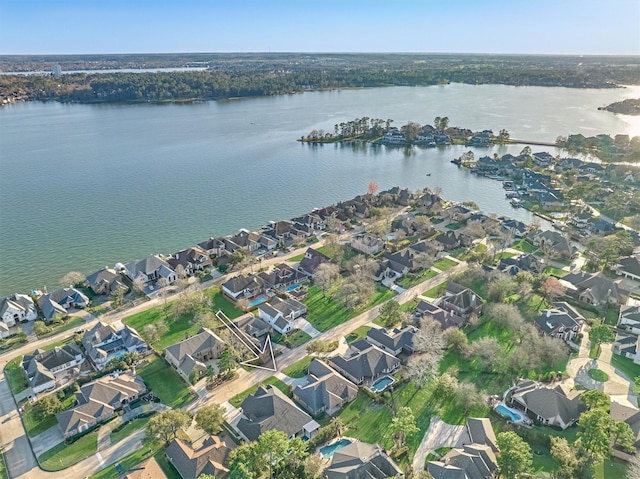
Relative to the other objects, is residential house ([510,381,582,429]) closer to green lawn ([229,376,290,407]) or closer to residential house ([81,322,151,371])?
green lawn ([229,376,290,407])

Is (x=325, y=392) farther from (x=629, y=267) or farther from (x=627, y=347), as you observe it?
(x=629, y=267)

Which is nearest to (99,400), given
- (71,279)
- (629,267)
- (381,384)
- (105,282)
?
(105,282)

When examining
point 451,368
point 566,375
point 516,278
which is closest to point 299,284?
point 451,368

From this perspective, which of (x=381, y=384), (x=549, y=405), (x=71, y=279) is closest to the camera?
(x=549, y=405)

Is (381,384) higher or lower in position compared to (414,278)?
lower

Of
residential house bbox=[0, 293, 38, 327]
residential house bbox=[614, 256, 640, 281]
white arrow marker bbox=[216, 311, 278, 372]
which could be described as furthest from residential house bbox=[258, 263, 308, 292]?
residential house bbox=[614, 256, 640, 281]

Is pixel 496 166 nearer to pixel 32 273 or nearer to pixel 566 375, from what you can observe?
pixel 566 375
